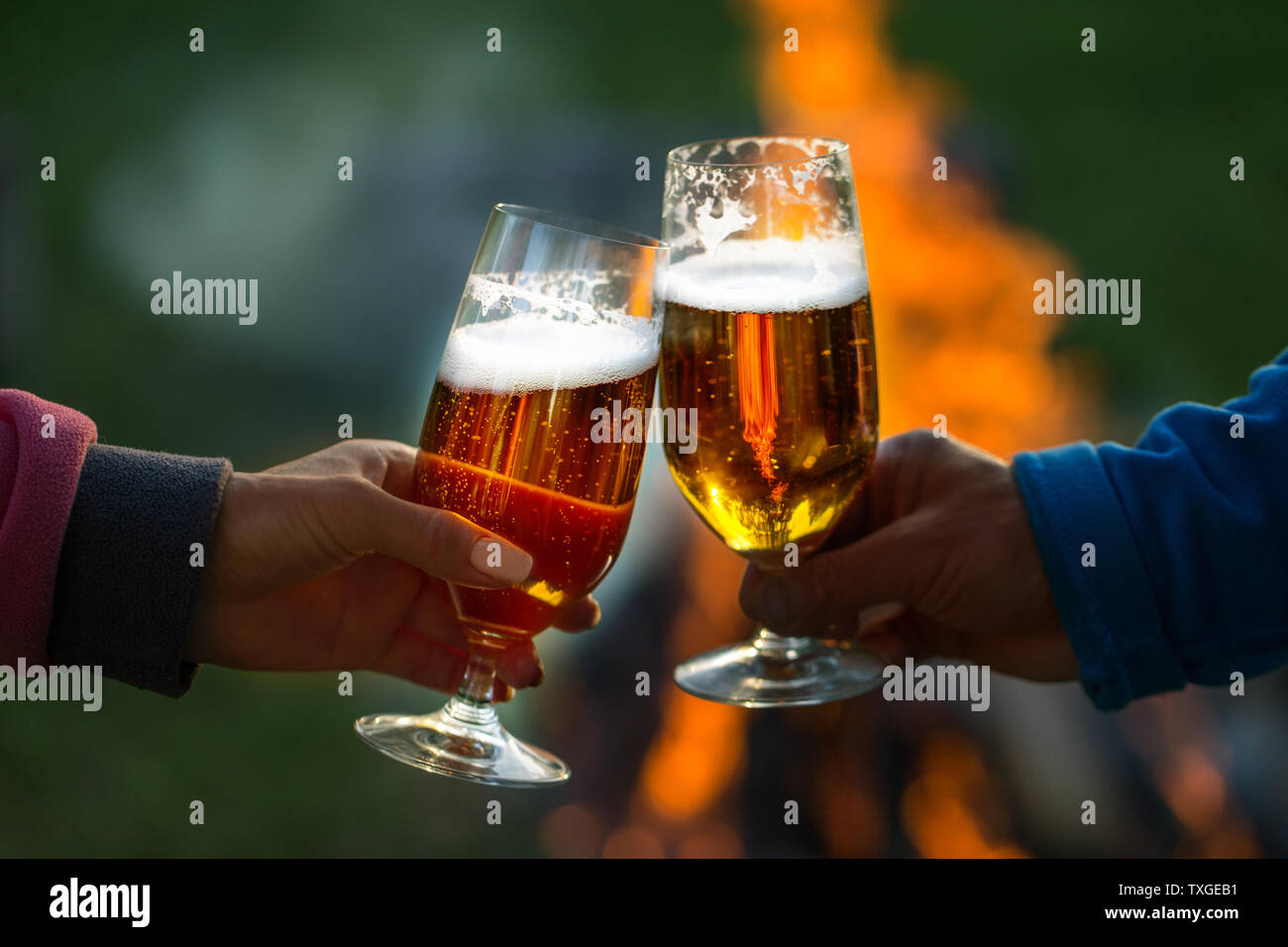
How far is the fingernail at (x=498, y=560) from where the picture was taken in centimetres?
101

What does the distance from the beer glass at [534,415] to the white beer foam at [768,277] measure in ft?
0.26

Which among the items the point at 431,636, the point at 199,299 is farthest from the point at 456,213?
the point at 431,636

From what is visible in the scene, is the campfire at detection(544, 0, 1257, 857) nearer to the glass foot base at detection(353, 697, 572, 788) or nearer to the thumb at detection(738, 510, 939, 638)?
the thumb at detection(738, 510, 939, 638)

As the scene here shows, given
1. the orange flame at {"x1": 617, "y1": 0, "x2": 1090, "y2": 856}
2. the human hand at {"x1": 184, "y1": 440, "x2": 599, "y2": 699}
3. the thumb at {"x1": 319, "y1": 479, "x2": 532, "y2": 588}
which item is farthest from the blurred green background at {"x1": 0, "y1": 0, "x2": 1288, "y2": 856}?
the thumb at {"x1": 319, "y1": 479, "x2": 532, "y2": 588}

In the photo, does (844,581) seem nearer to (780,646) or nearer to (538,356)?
(780,646)

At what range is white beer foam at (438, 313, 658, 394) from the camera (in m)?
1.02

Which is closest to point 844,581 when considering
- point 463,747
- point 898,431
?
point 463,747

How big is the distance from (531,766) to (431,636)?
394 mm

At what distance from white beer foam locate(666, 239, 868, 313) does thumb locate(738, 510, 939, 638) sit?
311 mm

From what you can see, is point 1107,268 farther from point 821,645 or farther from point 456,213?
point 821,645

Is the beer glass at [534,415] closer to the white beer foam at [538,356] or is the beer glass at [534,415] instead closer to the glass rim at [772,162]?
the white beer foam at [538,356]

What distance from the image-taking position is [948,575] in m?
1.33

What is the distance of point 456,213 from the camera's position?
3.66 metres

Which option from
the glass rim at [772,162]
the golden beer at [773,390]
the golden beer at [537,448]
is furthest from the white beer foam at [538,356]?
the glass rim at [772,162]
